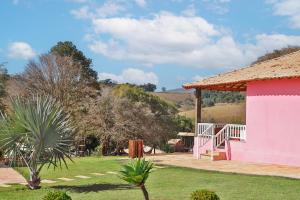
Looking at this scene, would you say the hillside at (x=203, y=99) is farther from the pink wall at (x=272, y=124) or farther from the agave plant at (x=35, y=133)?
the agave plant at (x=35, y=133)

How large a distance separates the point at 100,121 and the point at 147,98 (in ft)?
37.9

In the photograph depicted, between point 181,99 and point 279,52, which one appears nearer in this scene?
point 279,52

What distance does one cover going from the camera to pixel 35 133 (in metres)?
12.0

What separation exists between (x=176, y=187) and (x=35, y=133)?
3.87m

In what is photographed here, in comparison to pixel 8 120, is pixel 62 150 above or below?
below

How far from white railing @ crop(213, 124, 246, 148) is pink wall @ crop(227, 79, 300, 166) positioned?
17.1 inches

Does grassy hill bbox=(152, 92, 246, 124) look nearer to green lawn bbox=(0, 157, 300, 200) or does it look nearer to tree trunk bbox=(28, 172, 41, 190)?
green lawn bbox=(0, 157, 300, 200)

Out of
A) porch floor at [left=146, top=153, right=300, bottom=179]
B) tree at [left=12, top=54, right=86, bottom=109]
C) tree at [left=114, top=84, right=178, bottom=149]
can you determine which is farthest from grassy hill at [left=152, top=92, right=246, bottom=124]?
porch floor at [left=146, top=153, right=300, bottom=179]

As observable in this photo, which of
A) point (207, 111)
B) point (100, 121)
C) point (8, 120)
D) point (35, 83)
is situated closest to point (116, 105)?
point (100, 121)

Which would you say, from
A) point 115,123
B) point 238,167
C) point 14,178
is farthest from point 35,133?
point 115,123

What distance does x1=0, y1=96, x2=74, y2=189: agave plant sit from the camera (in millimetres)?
12102

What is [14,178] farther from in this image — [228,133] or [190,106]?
[190,106]

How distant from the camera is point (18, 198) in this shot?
10812mm

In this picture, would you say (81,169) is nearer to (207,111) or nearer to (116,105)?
(116,105)
